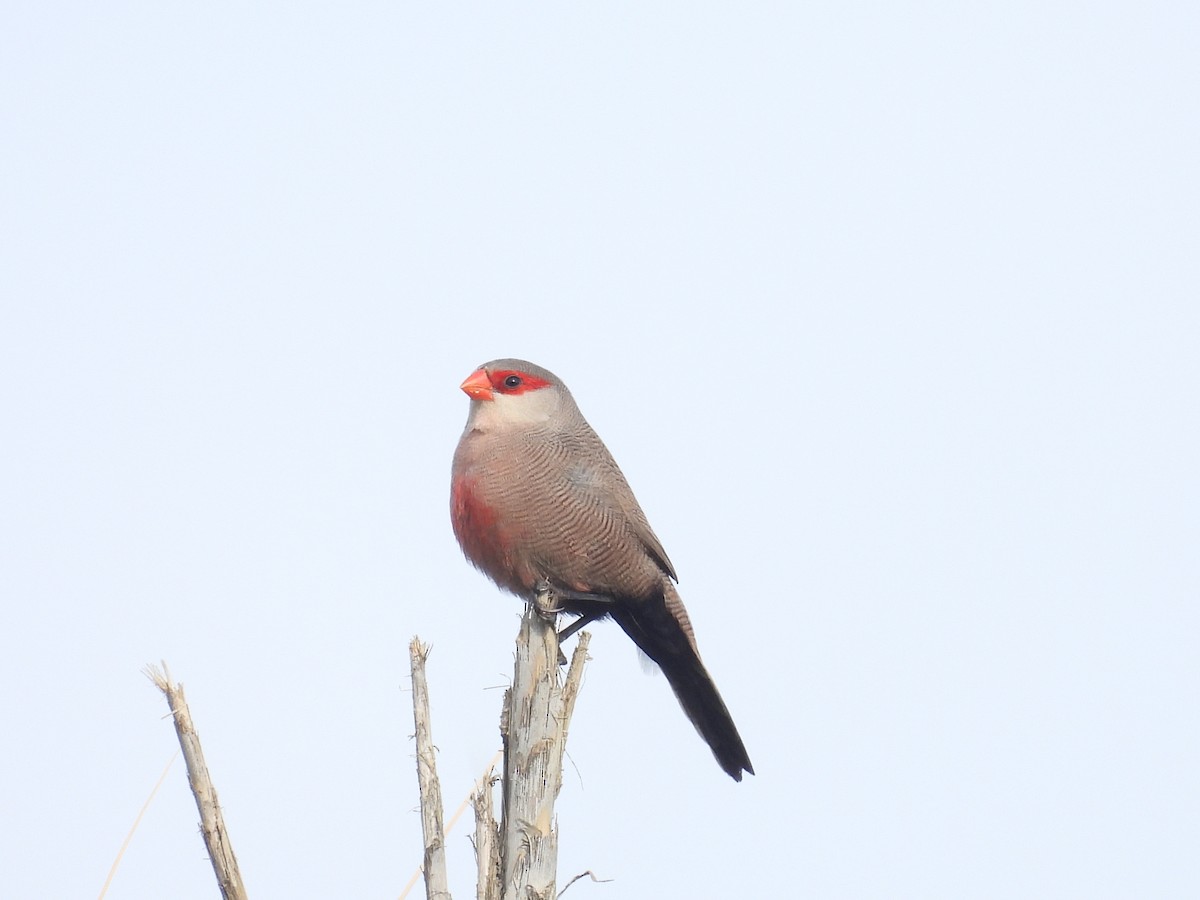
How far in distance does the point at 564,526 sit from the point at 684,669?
0.85 metres

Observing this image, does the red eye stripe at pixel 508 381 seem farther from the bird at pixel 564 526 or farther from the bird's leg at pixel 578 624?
the bird's leg at pixel 578 624

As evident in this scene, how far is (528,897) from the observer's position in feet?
12.8

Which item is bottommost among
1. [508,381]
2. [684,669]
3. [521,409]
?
[684,669]

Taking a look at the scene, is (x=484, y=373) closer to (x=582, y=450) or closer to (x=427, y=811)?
(x=582, y=450)

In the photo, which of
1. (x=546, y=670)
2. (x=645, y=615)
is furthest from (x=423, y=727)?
(x=645, y=615)

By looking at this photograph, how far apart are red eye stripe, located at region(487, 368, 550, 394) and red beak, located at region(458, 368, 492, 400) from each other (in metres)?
0.02

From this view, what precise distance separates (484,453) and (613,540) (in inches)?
24.1

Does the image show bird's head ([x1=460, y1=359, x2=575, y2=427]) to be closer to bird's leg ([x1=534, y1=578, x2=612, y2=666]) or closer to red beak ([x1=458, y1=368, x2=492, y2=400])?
red beak ([x1=458, y1=368, x2=492, y2=400])

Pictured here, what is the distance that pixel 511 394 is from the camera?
5441 millimetres

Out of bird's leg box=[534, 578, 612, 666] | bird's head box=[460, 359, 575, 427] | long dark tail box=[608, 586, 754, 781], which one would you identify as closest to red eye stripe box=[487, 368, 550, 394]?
bird's head box=[460, 359, 575, 427]

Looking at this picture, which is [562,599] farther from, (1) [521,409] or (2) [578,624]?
(1) [521,409]

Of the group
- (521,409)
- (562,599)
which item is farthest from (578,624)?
(521,409)

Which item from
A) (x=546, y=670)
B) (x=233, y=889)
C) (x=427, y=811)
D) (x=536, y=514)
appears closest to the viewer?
(x=233, y=889)

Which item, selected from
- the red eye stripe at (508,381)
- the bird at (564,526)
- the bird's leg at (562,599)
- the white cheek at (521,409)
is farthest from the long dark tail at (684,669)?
the red eye stripe at (508,381)
